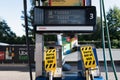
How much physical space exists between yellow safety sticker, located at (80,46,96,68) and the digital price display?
0.18 m

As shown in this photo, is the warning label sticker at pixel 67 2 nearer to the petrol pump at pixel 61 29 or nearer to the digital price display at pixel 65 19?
the petrol pump at pixel 61 29

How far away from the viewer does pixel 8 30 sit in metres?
65.1

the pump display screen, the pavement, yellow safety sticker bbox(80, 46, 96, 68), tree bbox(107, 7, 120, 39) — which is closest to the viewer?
yellow safety sticker bbox(80, 46, 96, 68)

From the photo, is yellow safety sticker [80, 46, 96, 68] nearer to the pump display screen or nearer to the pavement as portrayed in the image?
the pump display screen

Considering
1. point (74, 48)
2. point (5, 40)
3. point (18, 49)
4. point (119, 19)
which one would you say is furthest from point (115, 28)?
point (74, 48)

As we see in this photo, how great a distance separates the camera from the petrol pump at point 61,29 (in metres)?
3.11

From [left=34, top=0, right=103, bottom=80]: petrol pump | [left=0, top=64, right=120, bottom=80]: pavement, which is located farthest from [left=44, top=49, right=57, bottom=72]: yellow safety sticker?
[left=0, top=64, right=120, bottom=80]: pavement

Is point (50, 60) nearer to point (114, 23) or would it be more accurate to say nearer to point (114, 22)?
point (114, 23)

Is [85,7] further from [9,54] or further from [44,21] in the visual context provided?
[9,54]

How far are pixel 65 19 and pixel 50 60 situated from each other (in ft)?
1.27

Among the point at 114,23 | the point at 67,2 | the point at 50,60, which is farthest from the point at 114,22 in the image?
the point at 50,60

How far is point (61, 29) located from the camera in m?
3.12

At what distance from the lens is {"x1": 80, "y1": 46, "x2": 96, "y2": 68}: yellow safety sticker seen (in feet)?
10.0

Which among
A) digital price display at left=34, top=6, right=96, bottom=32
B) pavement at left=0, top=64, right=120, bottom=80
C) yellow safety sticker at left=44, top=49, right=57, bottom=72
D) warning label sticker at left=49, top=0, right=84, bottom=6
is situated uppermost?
warning label sticker at left=49, top=0, right=84, bottom=6
